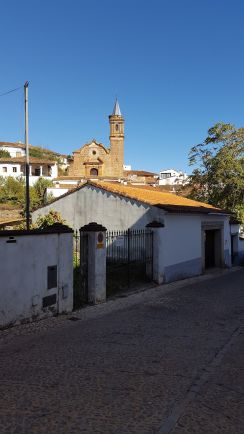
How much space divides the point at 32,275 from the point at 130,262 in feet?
23.2

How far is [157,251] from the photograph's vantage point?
618 inches

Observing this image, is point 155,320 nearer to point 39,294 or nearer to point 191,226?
point 39,294

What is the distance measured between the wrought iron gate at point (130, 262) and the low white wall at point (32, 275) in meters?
3.23

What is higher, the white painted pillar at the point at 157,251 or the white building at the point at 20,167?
the white building at the point at 20,167

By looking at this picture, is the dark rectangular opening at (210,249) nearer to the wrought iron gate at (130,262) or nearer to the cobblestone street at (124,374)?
the wrought iron gate at (130,262)

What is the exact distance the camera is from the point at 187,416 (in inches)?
173

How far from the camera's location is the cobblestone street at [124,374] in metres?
4.29

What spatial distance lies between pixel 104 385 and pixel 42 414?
1.07 m

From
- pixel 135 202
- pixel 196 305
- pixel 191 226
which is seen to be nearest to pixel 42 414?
pixel 196 305

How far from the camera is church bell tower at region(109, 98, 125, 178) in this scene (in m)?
66.6

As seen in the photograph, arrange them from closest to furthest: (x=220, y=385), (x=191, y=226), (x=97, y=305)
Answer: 1. (x=220, y=385)
2. (x=97, y=305)
3. (x=191, y=226)

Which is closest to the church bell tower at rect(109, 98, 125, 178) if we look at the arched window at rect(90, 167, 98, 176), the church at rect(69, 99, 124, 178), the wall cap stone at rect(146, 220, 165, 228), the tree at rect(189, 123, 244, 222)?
the church at rect(69, 99, 124, 178)

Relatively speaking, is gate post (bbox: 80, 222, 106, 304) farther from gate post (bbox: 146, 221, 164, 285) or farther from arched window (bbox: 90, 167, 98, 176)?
arched window (bbox: 90, 167, 98, 176)

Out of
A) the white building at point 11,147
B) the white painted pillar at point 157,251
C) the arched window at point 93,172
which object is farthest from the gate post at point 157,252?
the white building at point 11,147
